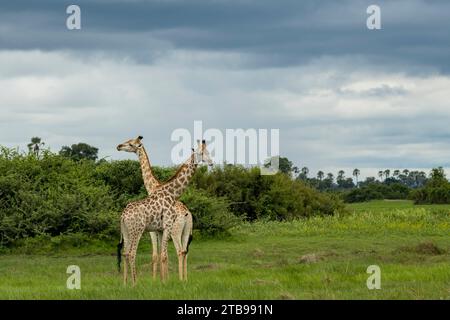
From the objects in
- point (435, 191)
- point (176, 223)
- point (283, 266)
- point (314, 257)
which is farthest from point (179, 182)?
point (435, 191)

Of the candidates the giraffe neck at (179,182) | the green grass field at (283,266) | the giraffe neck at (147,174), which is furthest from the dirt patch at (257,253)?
the giraffe neck at (179,182)

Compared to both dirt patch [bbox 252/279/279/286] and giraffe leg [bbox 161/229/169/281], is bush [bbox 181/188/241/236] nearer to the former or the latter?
giraffe leg [bbox 161/229/169/281]

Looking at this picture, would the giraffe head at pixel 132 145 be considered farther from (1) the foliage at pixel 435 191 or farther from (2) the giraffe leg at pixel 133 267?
(1) the foliage at pixel 435 191

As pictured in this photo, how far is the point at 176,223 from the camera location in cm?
1828

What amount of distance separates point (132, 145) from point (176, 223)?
380 centimetres

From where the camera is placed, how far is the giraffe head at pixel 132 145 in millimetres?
21284

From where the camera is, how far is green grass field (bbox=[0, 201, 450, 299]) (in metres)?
15.8

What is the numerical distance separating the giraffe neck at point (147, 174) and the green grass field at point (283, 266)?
87.5 inches

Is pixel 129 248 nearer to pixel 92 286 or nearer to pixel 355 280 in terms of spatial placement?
pixel 92 286

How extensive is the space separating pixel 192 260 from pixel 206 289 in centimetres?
1020

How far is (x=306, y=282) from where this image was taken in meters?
17.7

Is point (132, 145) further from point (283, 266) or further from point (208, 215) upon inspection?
point (208, 215)

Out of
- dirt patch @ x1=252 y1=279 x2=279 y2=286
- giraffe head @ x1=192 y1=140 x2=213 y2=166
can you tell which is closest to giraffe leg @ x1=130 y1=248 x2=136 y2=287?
dirt patch @ x1=252 y1=279 x2=279 y2=286

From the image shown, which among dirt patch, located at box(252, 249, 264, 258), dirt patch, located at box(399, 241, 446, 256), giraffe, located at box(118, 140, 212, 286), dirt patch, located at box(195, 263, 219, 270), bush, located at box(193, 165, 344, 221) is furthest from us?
bush, located at box(193, 165, 344, 221)
